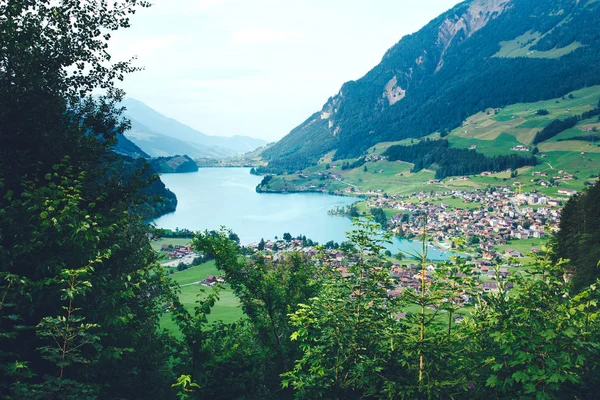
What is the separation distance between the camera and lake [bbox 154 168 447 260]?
264ft

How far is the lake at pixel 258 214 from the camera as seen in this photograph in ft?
264

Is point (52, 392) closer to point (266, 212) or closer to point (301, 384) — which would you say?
point (301, 384)

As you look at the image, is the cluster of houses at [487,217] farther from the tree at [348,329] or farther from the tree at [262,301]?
the tree at [348,329]

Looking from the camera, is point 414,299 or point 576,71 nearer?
point 414,299

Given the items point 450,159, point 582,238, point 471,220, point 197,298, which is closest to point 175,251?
point 197,298

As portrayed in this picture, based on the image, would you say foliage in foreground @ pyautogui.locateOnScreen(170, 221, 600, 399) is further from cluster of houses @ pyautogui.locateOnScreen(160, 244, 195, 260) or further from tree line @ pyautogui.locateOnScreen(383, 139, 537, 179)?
tree line @ pyautogui.locateOnScreen(383, 139, 537, 179)

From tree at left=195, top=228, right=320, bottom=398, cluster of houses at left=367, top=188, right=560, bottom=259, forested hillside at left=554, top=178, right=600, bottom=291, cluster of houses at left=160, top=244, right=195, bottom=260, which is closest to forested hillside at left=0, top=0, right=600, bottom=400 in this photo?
tree at left=195, top=228, right=320, bottom=398

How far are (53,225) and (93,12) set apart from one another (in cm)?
595

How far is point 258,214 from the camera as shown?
10238cm

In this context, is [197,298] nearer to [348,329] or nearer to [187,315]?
[187,315]

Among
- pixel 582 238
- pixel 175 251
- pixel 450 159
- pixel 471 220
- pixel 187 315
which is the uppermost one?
pixel 450 159

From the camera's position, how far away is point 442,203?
10431cm

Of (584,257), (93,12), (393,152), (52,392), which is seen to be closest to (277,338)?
(52,392)

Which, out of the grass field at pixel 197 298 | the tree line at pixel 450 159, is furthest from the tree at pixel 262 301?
the tree line at pixel 450 159
